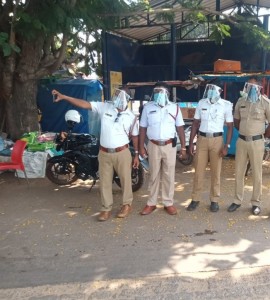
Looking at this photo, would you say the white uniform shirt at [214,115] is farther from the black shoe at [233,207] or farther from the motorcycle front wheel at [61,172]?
the motorcycle front wheel at [61,172]

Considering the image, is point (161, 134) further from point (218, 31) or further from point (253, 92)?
point (218, 31)

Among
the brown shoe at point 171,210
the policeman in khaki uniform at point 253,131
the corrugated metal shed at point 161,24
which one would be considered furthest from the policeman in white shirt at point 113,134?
the corrugated metal shed at point 161,24

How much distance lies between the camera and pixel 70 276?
386cm

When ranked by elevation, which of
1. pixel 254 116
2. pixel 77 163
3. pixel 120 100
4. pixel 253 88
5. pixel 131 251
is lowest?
pixel 131 251

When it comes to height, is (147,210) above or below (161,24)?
below

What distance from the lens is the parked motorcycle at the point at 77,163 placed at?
6641mm

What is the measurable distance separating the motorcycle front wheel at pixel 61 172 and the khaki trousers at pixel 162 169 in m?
2.05

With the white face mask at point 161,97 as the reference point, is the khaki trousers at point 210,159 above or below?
below

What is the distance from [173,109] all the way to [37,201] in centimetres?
276

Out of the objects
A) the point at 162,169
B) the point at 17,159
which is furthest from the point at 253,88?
the point at 17,159

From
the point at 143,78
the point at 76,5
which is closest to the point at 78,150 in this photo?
the point at 76,5

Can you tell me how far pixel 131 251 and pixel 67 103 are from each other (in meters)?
8.29

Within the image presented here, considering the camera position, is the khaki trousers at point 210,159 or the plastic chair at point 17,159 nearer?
the khaki trousers at point 210,159

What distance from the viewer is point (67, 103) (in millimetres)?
12023
